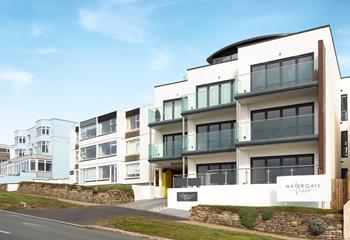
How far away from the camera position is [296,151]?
104ft

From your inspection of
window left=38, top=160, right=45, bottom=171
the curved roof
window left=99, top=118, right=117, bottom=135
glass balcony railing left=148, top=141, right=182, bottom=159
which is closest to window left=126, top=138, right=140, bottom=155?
Answer: window left=99, top=118, right=117, bottom=135

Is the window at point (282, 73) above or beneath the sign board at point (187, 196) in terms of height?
above

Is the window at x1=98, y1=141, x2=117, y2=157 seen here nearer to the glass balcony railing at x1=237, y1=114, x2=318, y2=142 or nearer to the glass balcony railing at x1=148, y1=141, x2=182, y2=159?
the glass balcony railing at x1=148, y1=141, x2=182, y2=159

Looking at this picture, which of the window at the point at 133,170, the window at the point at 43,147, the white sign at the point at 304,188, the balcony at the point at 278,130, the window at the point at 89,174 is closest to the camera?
the white sign at the point at 304,188

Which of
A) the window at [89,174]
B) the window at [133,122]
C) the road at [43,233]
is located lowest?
the road at [43,233]

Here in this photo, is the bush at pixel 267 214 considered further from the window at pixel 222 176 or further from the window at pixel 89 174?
the window at pixel 89 174

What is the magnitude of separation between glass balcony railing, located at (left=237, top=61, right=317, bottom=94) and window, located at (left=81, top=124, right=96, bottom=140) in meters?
26.6

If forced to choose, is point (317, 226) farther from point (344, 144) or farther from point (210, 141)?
point (344, 144)

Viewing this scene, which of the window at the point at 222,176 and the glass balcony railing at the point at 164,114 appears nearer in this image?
the window at the point at 222,176

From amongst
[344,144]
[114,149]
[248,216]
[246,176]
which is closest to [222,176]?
[246,176]

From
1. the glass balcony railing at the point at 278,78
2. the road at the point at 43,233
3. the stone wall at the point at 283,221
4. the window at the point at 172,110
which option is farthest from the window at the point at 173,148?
the road at the point at 43,233

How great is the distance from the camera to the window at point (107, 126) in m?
52.1

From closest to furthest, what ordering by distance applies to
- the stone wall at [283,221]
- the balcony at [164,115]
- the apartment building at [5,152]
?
the stone wall at [283,221] → the balcony at [164,115] → the apartment building at [5,152]

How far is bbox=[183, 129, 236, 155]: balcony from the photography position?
34.6m
